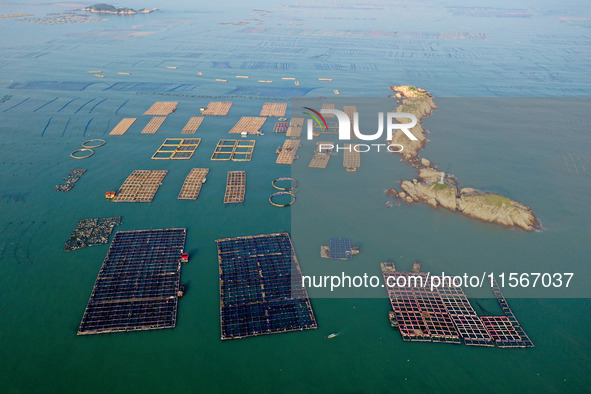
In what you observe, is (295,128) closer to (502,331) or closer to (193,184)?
(193,184)

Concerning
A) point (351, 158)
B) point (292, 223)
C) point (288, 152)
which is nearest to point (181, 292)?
point (292, 223)

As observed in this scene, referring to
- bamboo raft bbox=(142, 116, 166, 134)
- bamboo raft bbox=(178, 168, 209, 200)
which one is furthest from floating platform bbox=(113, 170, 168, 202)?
bamboo raft bbox=(142, 116, 166, 134)

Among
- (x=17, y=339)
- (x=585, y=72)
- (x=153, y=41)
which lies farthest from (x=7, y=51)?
(x=585, y=72)

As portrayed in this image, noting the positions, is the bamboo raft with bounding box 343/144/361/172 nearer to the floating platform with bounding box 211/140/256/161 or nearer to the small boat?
the floating platform with bounding box 211/140/256/161

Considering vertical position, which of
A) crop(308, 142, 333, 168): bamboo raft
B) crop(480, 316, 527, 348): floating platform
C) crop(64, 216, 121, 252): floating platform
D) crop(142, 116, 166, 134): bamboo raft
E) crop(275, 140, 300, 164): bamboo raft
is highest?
crop(142, 116, 166, 134): bamboo raft

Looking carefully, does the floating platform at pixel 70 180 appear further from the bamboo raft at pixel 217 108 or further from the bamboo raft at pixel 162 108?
the bamboo raft at pixel 217 108

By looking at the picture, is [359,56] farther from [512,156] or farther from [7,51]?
[7,51]
